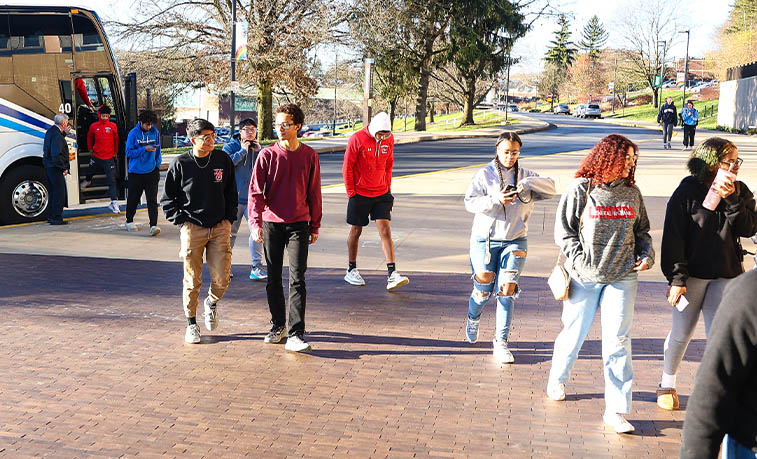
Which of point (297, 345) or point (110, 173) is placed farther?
point (110, 173)

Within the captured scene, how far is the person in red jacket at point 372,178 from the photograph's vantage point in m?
Result: 8.26

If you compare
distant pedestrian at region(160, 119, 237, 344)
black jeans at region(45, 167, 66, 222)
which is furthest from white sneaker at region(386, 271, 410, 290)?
black jeans at region(45, 167, 66, 222)

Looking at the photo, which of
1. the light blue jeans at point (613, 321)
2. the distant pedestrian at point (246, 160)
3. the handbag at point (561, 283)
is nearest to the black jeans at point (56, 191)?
the distant pedestrian at point (246, 160)

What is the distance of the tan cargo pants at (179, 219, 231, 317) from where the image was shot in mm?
6590

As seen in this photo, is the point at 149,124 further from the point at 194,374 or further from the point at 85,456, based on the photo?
the point at 85,456

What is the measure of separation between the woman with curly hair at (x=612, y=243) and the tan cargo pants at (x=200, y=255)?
2964mm

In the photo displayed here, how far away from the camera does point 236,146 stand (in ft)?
29.2

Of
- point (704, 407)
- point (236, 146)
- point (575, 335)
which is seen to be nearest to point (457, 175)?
point (236, 146)

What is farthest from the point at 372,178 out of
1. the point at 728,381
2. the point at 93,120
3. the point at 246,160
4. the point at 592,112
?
the point at 592,112

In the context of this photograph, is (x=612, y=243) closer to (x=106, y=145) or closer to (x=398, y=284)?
(x=398, y=284)

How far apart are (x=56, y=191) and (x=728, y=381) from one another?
39.3 feet

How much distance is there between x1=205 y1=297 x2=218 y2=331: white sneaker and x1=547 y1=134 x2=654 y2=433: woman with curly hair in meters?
3.19

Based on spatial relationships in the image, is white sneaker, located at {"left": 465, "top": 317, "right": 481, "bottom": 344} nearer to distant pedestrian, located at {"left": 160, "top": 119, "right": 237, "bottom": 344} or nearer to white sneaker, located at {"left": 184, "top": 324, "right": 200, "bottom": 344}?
distant pedestrian, located at {"left": 160, "top": 119, "right": 237, "bottom": 344}

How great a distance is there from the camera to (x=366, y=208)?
27.8 feet
